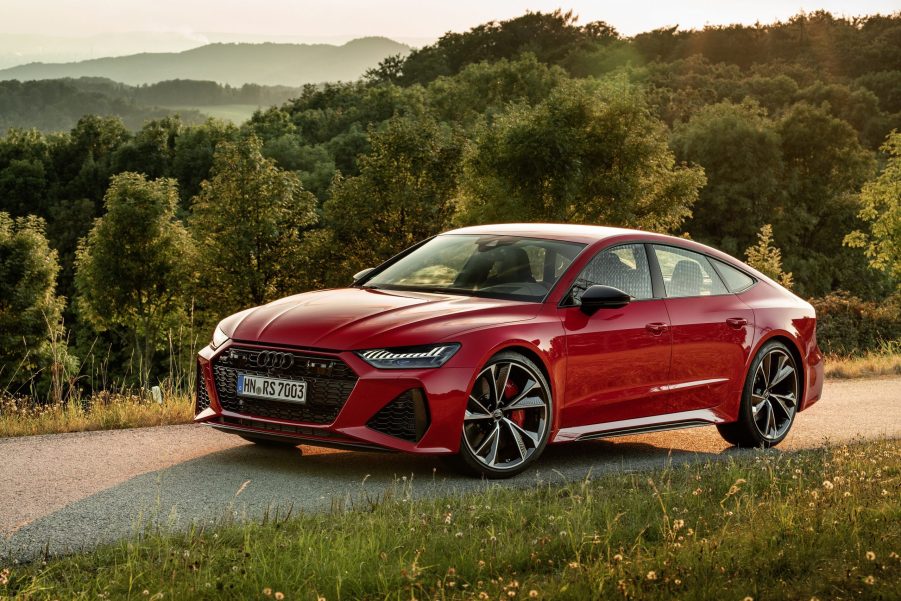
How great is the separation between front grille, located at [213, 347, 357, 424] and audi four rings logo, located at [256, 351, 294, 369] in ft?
0.06

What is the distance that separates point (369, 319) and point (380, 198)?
6141cm

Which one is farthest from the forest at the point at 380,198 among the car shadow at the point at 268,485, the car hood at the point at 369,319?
the car hood at the point at 369,319

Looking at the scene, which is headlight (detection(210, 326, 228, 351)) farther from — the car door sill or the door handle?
the door handle

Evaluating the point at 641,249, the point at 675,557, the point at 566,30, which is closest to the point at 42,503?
the point at 675,557

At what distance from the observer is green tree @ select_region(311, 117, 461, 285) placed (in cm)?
6669

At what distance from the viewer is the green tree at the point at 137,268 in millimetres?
67562

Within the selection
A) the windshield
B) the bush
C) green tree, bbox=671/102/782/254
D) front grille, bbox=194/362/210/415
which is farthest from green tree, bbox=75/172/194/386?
front grille, bbox=194/362/210/415

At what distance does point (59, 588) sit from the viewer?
4.90 metres

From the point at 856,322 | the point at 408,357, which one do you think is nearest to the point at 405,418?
the point at 408,357

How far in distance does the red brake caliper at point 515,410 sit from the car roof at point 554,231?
1450mm

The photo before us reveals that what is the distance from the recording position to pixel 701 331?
907 cm

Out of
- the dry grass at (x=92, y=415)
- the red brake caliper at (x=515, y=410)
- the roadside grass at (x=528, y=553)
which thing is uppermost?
the red brake caliper at (x=515, y=410)

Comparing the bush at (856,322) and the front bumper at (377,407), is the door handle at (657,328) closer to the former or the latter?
the front bumper at (377,407)

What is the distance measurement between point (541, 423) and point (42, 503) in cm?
297
